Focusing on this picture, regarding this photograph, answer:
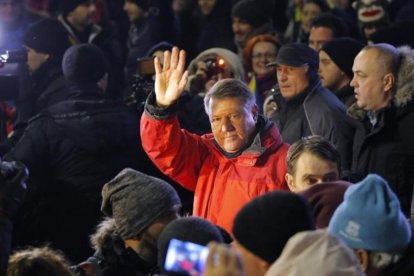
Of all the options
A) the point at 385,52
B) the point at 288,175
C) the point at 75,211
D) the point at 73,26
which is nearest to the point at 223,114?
the point at 288,175

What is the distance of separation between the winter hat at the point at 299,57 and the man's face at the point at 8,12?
11.7 ft

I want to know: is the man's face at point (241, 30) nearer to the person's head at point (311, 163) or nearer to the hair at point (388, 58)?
the hair at point (388, 58)

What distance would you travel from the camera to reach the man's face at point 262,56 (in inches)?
332

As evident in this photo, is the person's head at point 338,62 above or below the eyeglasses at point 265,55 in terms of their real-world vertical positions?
above

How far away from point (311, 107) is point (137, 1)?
3902 mm

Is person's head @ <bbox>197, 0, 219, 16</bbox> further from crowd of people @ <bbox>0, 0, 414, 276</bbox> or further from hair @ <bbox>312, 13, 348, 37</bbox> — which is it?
hair @ <bbox>312, 13, 348, 37</bbox>

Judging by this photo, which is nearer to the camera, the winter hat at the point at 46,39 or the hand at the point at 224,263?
the hand at the point at 224,263

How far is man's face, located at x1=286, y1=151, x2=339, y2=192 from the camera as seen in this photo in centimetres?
495

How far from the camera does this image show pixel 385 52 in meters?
6.12

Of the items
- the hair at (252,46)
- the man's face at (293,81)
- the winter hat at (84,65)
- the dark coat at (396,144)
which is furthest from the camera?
the hair at (252,46)

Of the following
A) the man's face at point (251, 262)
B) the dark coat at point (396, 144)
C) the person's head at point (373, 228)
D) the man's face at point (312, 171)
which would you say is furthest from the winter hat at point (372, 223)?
the dark coat at point (396, 144)

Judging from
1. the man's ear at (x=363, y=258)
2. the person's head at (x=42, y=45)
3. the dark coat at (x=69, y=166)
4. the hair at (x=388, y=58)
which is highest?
the hair at (x=388, y=58)

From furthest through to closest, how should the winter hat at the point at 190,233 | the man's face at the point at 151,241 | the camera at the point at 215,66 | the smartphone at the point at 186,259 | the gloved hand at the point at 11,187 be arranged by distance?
the camera at the point at 215,66, the man's face at the point at 151,241, the gloved hand at the point at 11,187, the winter hat at the point at 190,233, the smartphone at the point at 186,259

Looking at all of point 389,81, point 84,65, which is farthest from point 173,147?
point 84,65
